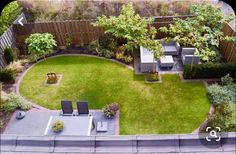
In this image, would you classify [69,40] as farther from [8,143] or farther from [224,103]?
[224,103]

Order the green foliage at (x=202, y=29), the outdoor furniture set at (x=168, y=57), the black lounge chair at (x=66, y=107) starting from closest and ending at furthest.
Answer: the black lounge chair at (x=66, y=107) < the green foliage at (x=202, y=29) < the outdoor furniture set at (x=168, y=57)

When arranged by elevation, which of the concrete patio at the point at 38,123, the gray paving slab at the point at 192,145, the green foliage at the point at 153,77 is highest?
the gray paving slab at the point at 192,145

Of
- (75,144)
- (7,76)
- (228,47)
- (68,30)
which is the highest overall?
(68,30)

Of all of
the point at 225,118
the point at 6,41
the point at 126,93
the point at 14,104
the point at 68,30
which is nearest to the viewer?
the point at 225,118

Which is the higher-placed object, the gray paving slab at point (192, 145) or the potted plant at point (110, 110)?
the gray paving slab at point (192, 145)

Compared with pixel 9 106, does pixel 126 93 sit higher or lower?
lower

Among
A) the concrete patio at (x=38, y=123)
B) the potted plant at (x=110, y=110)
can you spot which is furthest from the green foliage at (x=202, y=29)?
the concrete patio at (x=38, y=123)

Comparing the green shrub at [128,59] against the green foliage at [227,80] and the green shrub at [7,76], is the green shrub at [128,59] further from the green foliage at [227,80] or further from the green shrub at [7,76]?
the green shrub at [7,76]

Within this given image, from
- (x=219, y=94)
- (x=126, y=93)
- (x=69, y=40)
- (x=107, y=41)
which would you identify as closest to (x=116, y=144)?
(x=126, y=93)
